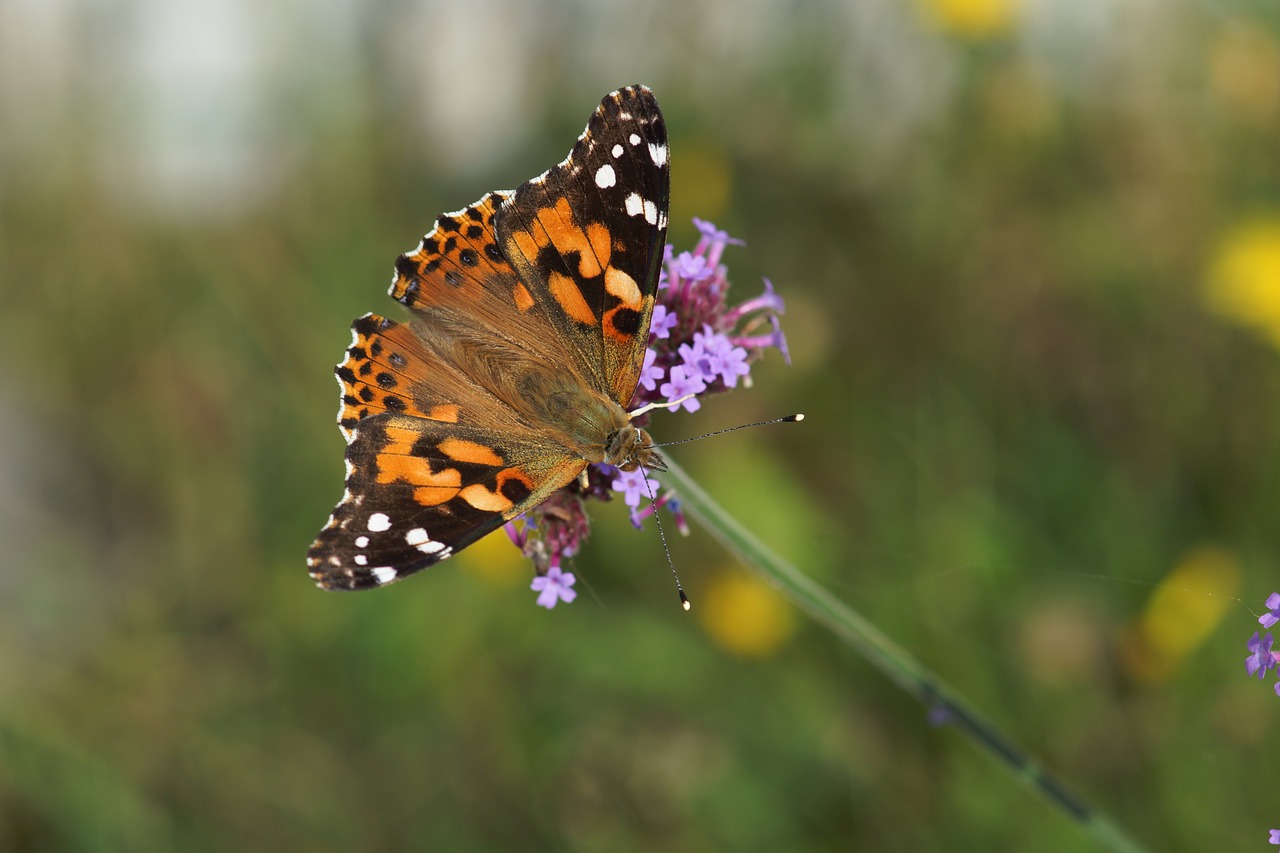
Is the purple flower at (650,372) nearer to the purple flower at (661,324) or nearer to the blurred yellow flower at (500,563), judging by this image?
the purple flower at (661,324)

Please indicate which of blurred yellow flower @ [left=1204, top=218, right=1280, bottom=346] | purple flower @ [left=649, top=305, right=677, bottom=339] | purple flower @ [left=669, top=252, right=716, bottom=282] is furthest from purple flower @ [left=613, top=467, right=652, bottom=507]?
blurred yellow flower @ [left=1204, top=218, right=1280, bottom=346]

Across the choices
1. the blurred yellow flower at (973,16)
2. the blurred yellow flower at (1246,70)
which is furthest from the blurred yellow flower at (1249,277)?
the blurred yellow flower at (973,16)

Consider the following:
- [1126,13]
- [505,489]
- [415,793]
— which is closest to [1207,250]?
[1126,13]

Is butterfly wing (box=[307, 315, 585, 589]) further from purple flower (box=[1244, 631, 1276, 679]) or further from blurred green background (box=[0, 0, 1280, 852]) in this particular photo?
blurred green background (box=[0, 0, 1280, 852])

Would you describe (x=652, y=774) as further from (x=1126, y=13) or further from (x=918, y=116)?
(x=1126, y=13)

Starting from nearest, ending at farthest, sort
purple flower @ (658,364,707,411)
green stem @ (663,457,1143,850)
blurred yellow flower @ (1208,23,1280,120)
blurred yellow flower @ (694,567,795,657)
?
green stem @ (663,457,1143,850) → purple flower @ (658,364,707,411) → blurred yellow flower @ (694,567,795,657) → blurred yellow flower @ (1208,23,1280,120)

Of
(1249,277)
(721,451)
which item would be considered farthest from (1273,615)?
(1249,277)
